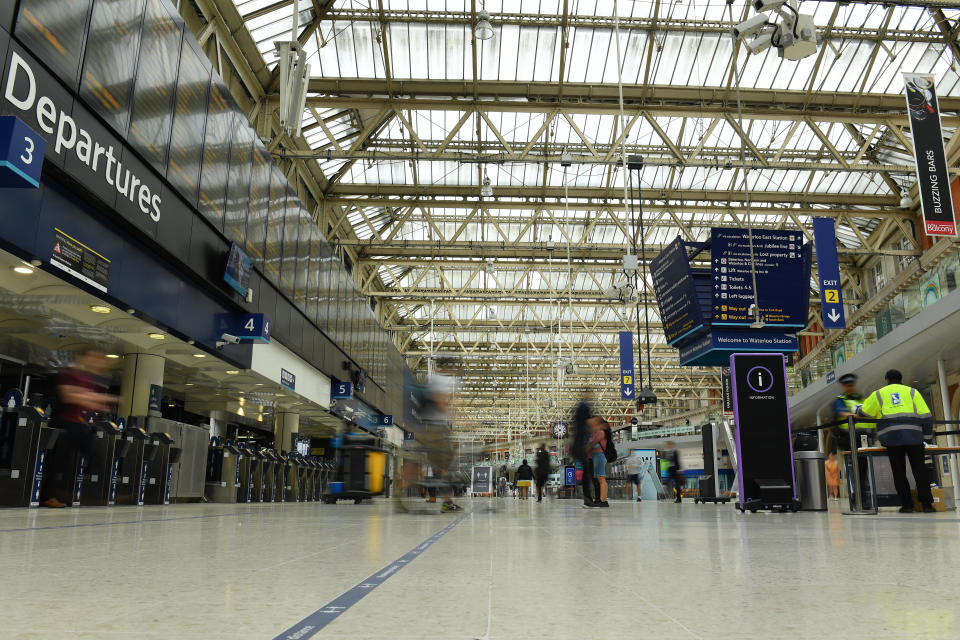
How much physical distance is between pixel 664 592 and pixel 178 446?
1339 cm

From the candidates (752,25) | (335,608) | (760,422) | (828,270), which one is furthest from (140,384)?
(828,270)

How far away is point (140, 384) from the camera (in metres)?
12.8

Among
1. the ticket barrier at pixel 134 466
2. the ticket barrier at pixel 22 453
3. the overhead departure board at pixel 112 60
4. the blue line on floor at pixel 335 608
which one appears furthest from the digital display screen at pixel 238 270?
the blue line on floor at pixel 335 608

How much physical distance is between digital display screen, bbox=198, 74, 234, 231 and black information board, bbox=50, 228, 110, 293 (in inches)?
118

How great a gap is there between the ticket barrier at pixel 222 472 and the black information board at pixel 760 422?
1271 centimetres

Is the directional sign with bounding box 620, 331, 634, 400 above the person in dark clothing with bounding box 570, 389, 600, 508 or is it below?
above

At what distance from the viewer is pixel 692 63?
17281 mm

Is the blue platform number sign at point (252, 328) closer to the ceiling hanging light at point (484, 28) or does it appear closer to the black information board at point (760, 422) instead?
the ceiling hanging light at point (484, 28)

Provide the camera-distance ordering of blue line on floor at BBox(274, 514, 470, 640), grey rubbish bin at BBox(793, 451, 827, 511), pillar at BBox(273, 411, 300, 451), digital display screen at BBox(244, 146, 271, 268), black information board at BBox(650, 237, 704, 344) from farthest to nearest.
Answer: pillar at BBox(273, 411, 300, 451) < digital display screen at BBox(244, 146, 271, 268) < black information board at BBox(650, 237, 704, 344) < grey rubbish bin at BBox(793, 451, 827, 511) < blue line on floor at BBox(274, 514, 470, 640)

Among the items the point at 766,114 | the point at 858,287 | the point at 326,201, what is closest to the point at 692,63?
the point at 766,114

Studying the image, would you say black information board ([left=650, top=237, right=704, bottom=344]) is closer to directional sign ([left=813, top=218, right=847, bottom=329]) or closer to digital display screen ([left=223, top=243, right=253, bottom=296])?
directional sign ([left=813, top=218, right=847, bottom=329])

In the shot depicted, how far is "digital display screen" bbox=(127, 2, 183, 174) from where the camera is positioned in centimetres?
968

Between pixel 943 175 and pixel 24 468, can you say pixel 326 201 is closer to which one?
pixel 24 468

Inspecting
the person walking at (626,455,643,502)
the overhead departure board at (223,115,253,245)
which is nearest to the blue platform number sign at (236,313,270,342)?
the overhead departure board at (223,115,253,245)
